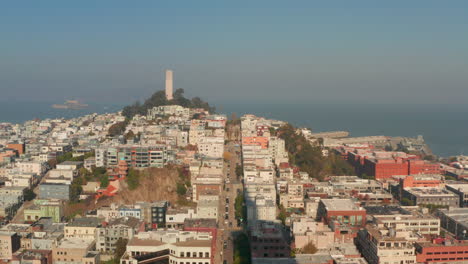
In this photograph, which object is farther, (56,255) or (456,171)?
(456,171)

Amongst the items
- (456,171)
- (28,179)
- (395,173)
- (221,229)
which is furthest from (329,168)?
(28,179)

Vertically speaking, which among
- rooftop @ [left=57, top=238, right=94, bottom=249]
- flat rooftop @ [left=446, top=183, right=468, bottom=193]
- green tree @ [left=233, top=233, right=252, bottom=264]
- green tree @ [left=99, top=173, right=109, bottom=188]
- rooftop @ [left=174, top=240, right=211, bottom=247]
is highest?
green tree @ [left=99, top=173, right=109, bottom=188]

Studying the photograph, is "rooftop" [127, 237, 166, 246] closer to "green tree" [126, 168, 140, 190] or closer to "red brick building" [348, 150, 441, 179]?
"green tree" [126, 168, 140, 190]

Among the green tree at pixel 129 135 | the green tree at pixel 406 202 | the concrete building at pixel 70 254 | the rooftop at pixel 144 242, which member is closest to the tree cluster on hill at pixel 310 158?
the green tree at pixel 406 202

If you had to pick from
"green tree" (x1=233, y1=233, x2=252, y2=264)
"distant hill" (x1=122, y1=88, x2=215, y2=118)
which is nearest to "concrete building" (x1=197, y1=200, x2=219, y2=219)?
"green tree" (x1=233, y1=233, x2=252, y2=264)

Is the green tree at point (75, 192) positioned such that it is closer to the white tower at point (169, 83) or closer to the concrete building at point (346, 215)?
the concrete building at point (346, 215)

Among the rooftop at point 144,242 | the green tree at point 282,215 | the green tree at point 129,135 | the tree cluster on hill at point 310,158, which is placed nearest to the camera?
the rooftop at point 144,242

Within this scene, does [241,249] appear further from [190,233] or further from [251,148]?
[251,148]

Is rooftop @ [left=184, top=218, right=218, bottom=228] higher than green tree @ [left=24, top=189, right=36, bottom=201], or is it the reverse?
green tree @ [left=24, top=189, right=36, bottom=201]
